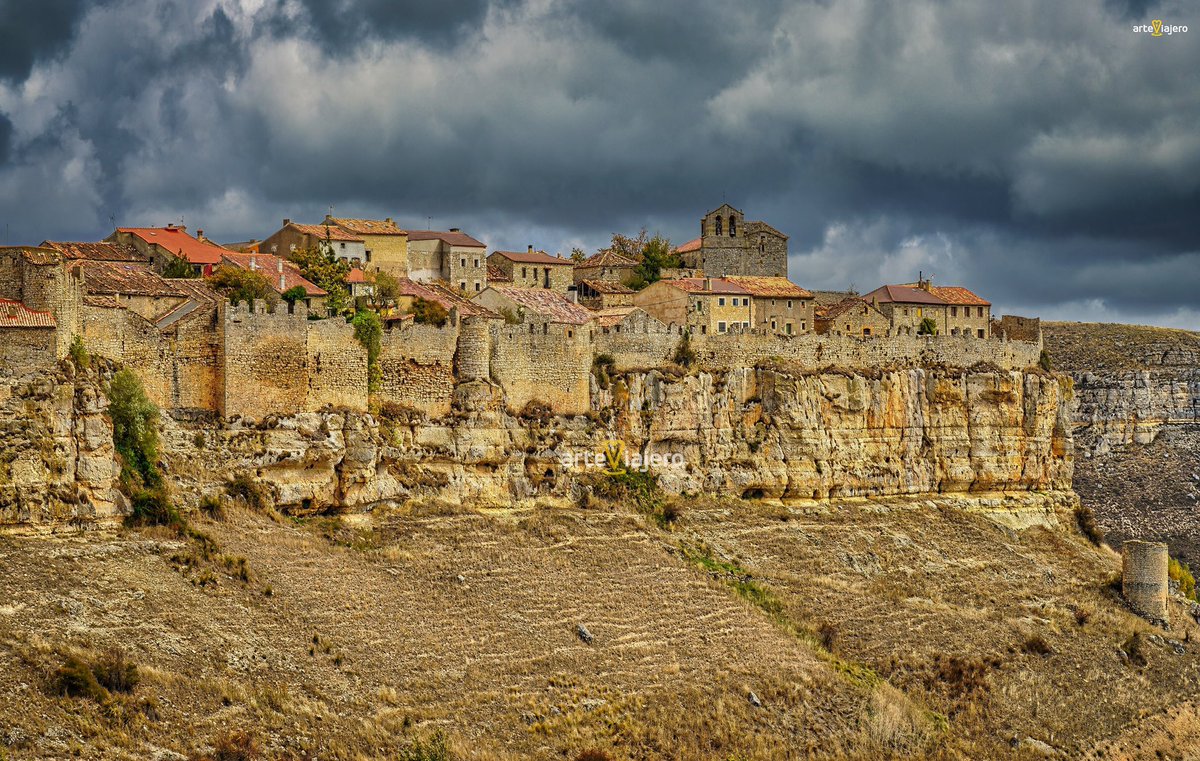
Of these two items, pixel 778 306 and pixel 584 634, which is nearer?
pixel 584 634

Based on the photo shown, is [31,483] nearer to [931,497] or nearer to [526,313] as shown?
[526,313]

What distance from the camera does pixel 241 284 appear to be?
5250 cm

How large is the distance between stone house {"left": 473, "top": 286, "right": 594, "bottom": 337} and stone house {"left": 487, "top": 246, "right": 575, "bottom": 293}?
8239 mm

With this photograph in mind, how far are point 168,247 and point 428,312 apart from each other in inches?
372

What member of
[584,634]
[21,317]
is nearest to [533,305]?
[584,634]

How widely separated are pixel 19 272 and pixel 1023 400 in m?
42.3

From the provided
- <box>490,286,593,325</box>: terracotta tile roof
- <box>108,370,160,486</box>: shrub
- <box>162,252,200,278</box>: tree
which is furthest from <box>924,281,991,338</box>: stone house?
<box>108,370,160,486</box>: shrub

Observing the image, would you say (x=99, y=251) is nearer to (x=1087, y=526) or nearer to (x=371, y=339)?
(x=371, y=339)

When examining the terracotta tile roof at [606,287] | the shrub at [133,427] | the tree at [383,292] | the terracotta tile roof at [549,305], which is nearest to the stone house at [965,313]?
the terracotta tile roof at [606,287]

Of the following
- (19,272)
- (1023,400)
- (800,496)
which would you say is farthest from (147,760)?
(1023,400)

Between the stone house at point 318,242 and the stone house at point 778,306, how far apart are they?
49.8ft

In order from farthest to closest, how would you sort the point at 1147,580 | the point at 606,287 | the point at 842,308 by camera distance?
the point at 842,308 < the point at 606,287 < the point at 1147,580

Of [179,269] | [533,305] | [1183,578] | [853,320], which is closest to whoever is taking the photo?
[179,269]

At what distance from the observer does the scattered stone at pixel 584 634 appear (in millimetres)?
45156
